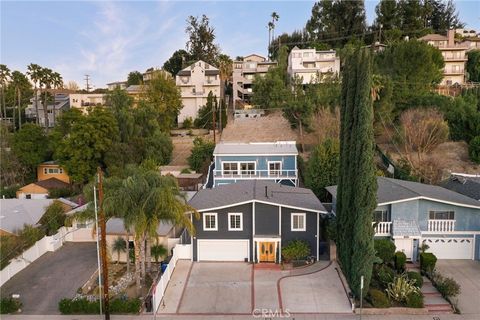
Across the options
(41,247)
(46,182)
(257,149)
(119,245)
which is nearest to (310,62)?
(257,149)

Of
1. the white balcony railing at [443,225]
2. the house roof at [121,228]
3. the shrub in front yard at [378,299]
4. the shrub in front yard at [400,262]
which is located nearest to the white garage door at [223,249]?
the house roof at [121,228]

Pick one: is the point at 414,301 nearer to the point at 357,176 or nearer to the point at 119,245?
the point at 357,176

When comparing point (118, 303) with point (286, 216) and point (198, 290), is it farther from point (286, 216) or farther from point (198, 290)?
point (286, 216)

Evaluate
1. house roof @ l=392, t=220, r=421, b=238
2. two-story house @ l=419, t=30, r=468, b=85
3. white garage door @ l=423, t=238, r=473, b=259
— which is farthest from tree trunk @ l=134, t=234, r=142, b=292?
two-story house @ l=419, t=30, r=468, b=85

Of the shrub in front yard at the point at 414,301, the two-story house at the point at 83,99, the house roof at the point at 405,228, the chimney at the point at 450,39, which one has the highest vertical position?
the chimney at the point at 450,39

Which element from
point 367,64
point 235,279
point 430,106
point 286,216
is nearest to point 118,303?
point 235,279

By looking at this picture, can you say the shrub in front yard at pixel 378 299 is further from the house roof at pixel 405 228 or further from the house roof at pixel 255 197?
the house roof at pixel 255 197

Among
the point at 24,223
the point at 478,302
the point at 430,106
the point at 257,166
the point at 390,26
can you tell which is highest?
the point at 390,26
